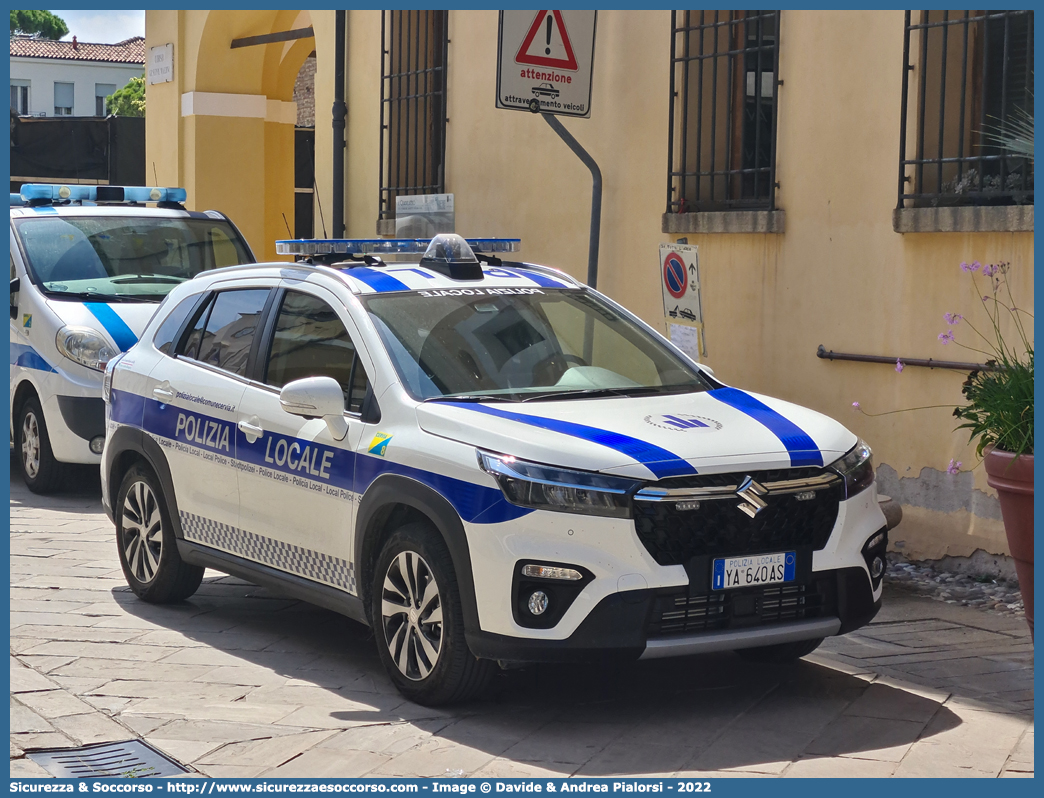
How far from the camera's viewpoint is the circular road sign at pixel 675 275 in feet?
25.9

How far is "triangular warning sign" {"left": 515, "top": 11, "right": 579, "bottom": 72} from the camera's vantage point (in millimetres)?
8055

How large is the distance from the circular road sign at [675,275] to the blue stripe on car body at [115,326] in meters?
3.78

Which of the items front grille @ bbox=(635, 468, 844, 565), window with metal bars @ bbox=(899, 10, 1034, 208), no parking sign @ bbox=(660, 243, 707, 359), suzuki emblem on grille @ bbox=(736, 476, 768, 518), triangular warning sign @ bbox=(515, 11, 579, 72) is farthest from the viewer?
triangular warning sign @ bbox=(515, 11, 579, 72)

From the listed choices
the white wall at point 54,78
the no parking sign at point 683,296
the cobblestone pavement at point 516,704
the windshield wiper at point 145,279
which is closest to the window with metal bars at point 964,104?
the no parking sign at point 683,296

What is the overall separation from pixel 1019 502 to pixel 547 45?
12.7 feet

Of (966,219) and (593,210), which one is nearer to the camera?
(966,219)

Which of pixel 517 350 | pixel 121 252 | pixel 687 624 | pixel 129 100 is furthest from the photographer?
pixel 129 100

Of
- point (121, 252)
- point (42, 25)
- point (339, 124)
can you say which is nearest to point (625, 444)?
point (121, 252)

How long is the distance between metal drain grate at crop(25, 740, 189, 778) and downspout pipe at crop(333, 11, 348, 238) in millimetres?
9255

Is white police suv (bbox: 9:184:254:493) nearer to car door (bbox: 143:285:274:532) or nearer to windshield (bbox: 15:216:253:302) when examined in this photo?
windshield (bbox: 15:216:253:302)

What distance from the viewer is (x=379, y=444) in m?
5.35

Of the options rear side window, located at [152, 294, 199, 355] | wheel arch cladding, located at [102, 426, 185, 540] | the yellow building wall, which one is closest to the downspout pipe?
the yellow building wall

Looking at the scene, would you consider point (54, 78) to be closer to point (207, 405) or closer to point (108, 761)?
point (207, 405)
